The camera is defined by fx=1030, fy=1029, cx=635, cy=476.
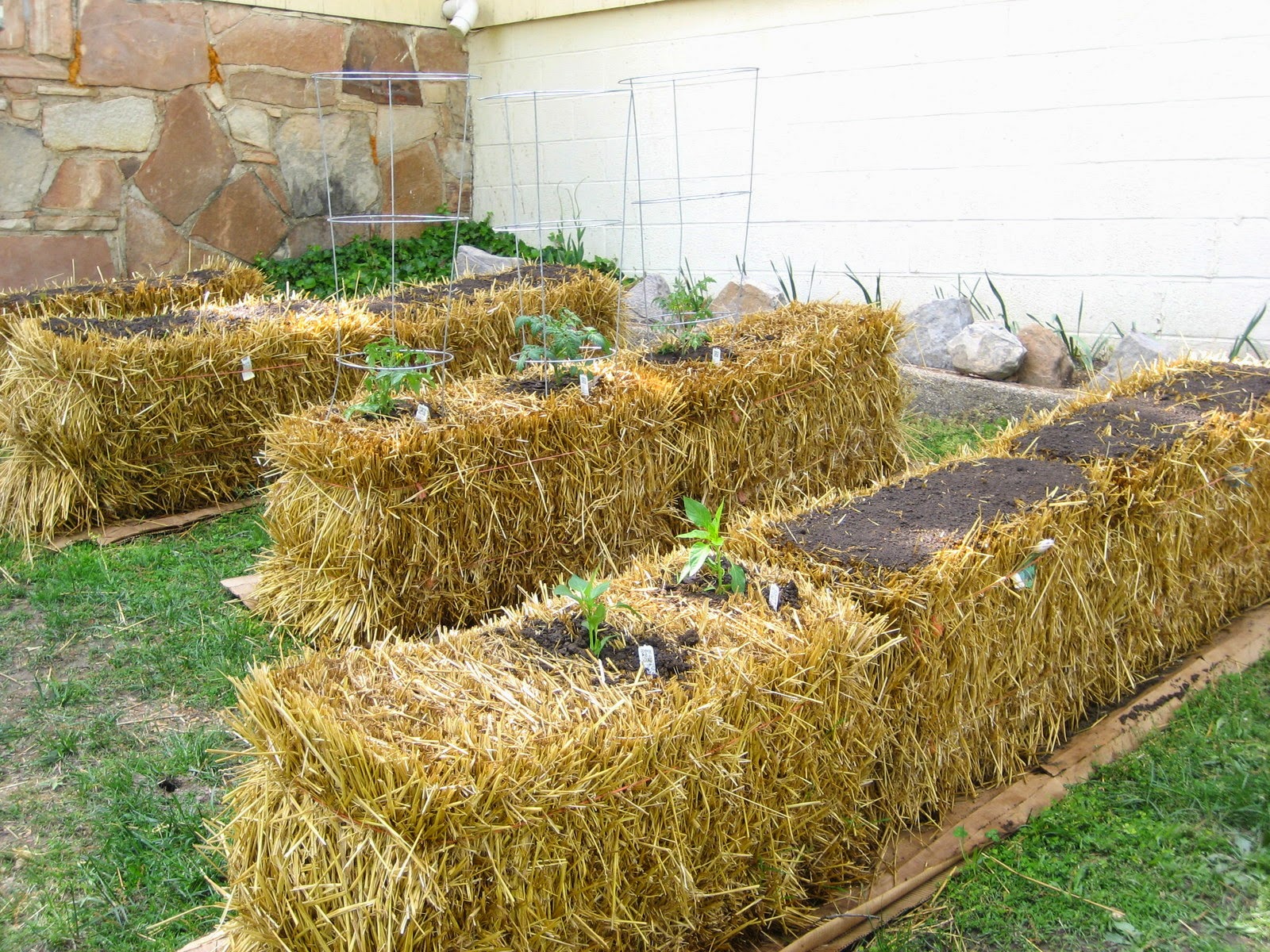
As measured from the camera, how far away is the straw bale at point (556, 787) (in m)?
1.60

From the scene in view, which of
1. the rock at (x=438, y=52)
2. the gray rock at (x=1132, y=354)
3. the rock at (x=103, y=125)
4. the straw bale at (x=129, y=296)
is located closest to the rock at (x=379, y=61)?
the rock at (x=438, y=52)

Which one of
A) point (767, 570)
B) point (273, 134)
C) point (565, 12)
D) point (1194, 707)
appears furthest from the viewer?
point (565, 12)

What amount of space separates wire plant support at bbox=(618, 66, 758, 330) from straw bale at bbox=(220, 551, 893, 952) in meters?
4.90

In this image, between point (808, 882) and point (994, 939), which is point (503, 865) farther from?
point (994, 939)

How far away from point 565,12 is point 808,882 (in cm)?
711

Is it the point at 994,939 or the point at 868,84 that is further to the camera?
the point at 868,84

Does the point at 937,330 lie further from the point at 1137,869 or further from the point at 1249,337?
the point at 1137,869

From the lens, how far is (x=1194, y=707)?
287 cm

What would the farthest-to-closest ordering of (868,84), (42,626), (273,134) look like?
(273,134) → (868,84) → (42,626)

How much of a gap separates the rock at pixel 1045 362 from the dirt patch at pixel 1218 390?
134cm

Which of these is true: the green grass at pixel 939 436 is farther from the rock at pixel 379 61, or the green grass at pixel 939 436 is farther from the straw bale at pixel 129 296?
the rock at pixel 379 61

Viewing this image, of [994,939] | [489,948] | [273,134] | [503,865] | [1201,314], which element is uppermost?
[273,134]

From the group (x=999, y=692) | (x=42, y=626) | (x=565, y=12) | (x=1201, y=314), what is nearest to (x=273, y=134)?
(x=565, y=12)

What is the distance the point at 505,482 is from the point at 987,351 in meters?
3.02
